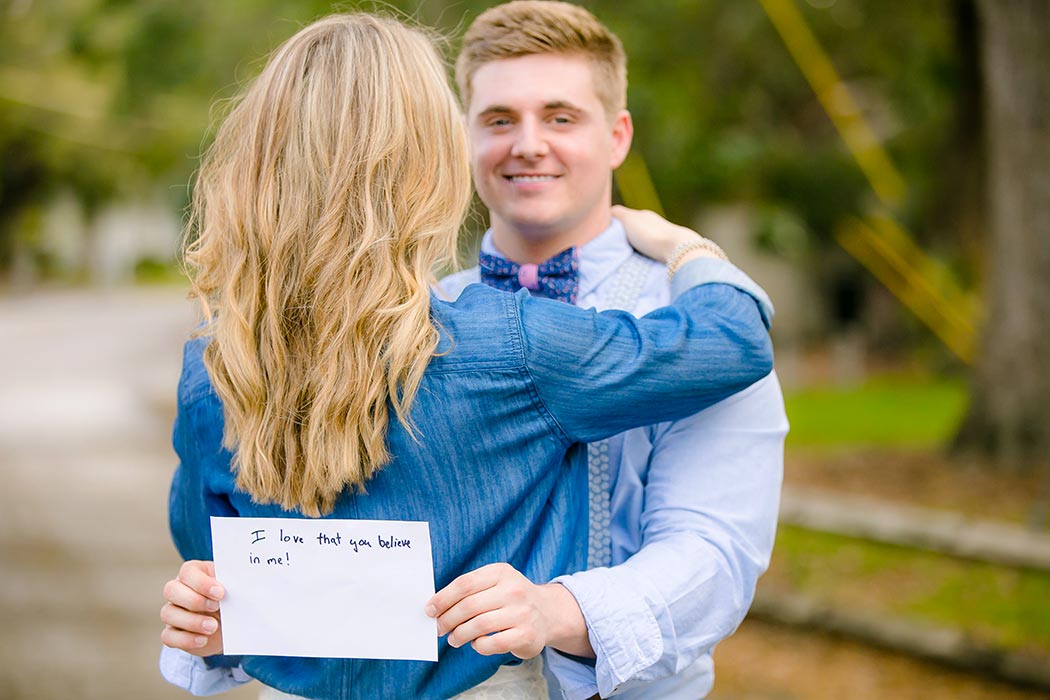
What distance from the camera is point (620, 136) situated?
7.64ft

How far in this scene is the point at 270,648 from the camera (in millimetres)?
1773

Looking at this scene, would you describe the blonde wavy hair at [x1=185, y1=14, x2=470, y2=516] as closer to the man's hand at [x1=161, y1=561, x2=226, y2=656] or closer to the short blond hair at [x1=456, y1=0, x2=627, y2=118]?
the man's hand at [x1=161, y1=561, x2=226, y2=656]

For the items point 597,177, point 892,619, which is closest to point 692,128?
point 892,619

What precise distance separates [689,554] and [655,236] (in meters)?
0.62

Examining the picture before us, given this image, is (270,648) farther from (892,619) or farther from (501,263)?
(892,619)

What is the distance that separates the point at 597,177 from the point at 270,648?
1043 millimetres

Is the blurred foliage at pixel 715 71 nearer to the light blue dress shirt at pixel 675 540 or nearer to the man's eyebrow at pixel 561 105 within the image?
the man's eyebrow at pixel 561 105

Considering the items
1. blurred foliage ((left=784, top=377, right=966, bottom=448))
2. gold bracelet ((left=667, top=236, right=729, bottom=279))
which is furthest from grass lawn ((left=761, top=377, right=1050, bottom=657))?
gold bracelet ((left=667, top=236, right=729, bottom=279))

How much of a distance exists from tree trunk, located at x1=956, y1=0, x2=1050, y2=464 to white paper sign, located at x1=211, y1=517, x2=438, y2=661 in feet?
25.9

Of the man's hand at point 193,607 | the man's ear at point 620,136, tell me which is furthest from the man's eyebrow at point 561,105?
the man's hand at point 193,607

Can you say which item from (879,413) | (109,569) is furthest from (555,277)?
(879,413)

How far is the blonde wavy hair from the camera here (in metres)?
1.67

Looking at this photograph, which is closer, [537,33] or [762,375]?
[762,375]

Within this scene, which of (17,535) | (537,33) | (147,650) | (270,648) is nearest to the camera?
(270,648)
